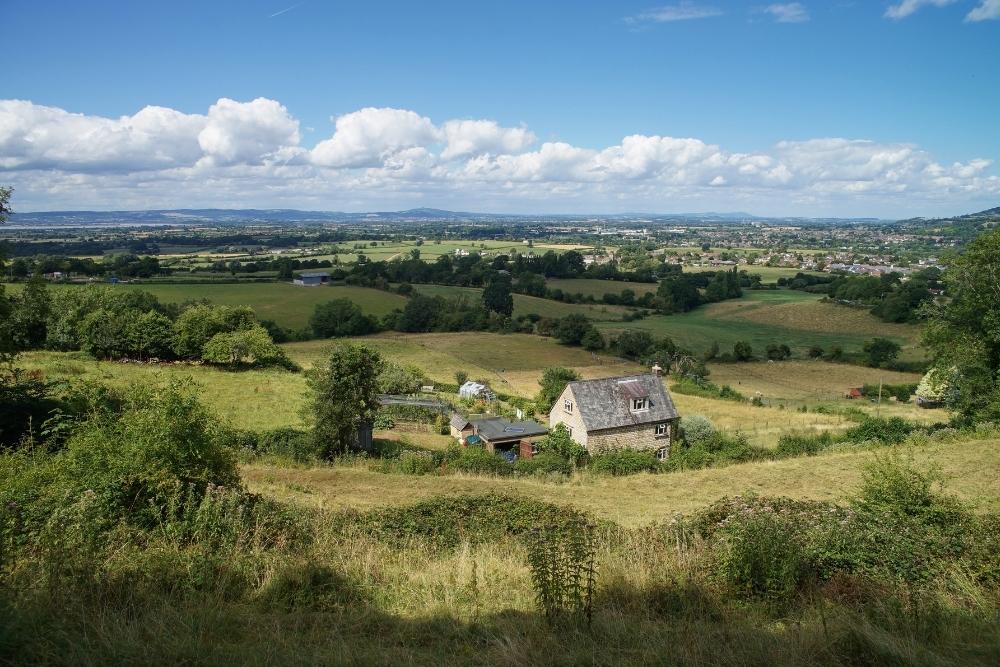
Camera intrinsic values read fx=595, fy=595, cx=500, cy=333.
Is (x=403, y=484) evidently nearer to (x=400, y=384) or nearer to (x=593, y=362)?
(x=400, y=384)

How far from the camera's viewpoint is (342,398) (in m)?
24.9

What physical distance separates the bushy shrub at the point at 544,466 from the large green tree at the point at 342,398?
707 centimetres

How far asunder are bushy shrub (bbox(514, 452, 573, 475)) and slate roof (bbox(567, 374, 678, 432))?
13.5 feet

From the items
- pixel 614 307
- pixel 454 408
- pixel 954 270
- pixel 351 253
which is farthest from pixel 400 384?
pixel 351 253

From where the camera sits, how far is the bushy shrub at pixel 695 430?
97.6ft

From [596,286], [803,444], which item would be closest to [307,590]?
[803,444]

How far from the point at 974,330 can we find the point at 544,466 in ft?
63.2

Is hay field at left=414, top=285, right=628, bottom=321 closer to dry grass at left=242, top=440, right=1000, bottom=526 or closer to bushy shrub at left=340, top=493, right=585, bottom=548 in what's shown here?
dry grass at left=242, top=440, right=1000, bottom=526

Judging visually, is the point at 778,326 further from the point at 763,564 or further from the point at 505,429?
the point at 763,564

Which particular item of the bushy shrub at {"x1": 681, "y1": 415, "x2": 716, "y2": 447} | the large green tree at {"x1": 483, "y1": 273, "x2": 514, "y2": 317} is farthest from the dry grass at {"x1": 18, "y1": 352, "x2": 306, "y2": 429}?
the large green tree at {"x1": 483, "y1": 273, "x2": 514, "y2": 317}

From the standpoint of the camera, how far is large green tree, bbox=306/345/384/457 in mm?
24422

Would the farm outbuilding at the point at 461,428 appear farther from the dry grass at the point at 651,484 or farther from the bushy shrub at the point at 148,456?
the bushy shrub at the point at 148,456

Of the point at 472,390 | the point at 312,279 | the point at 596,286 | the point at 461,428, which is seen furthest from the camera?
the point at 596,286

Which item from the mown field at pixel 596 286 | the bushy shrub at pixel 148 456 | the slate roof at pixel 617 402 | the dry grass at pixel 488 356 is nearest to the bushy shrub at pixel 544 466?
the slate roof at pixel 617 402
